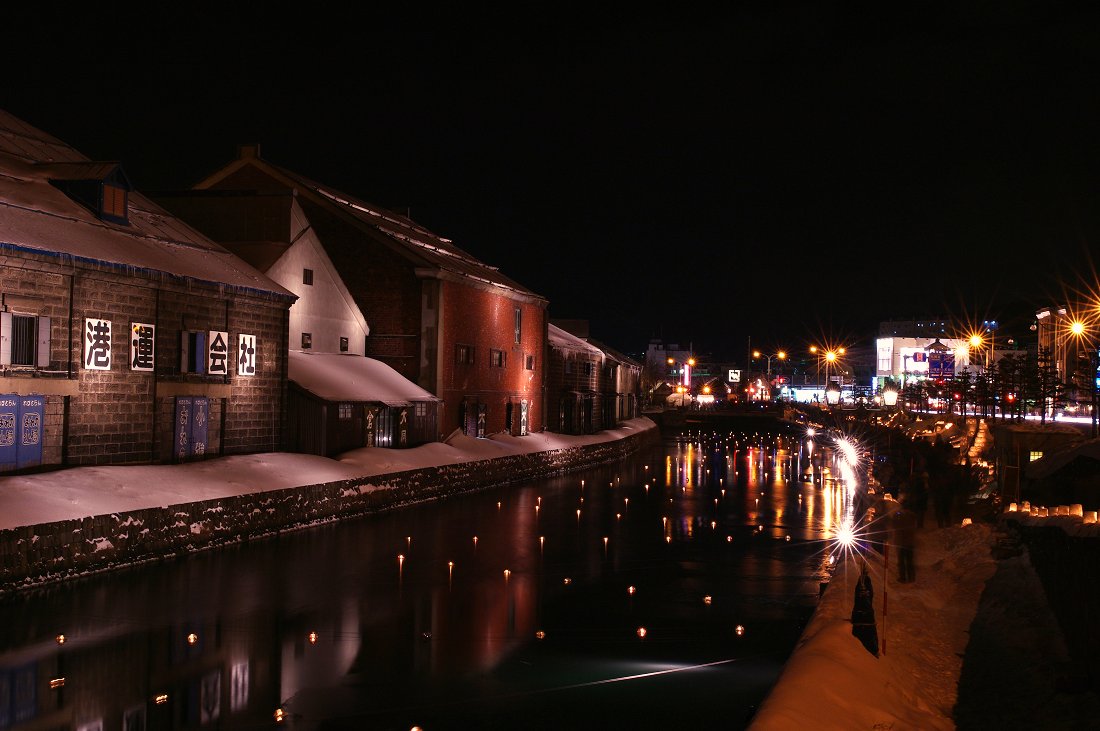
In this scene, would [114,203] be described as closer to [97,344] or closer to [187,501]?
[97,344]

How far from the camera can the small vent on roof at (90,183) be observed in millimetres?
27672

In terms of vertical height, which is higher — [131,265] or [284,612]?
[131,265]

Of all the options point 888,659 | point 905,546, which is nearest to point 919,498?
point 905,546

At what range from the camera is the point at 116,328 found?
26.2 m

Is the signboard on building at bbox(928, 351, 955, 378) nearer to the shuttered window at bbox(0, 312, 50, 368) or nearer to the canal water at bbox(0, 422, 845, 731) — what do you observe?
the canal water at bbox(0, 422, 845, 731)

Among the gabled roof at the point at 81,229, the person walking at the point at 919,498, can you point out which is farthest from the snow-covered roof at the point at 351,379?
the person walking at the point at 919,498

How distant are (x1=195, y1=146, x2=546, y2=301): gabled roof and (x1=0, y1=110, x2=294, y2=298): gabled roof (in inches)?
507

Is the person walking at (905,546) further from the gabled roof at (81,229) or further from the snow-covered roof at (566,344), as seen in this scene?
the snow-covered roof at (566,344)

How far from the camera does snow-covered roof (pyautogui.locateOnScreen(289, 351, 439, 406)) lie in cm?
3666

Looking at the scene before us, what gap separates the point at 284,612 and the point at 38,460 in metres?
10.1

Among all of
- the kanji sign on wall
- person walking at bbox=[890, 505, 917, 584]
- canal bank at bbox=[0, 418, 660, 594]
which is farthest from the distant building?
person walking at bbox=[890, 505, 917, 584]

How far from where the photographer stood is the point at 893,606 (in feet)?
62.8

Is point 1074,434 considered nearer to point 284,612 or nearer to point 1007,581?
point 1007,581

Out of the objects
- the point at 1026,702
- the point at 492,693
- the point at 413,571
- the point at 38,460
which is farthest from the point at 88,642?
the point at 1026,702
